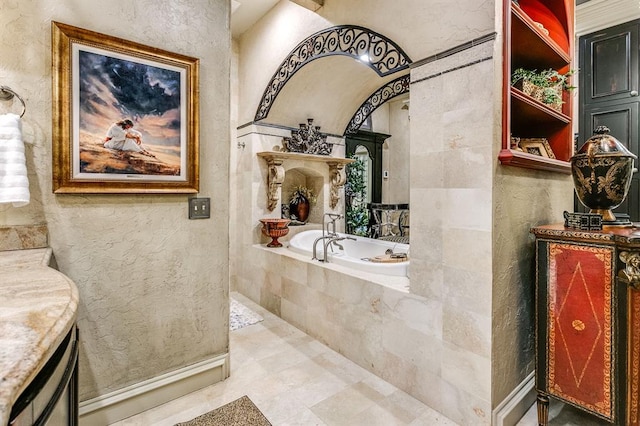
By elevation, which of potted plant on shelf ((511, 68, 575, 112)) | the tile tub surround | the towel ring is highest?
potted plant on shelf ((511, 68, 575, 112))

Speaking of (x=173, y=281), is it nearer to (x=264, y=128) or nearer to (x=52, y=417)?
(x=52, y=417)

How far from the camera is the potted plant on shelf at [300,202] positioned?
4531mm

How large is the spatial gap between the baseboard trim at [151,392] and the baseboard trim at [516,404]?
164cm

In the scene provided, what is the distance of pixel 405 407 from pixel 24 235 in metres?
2.18

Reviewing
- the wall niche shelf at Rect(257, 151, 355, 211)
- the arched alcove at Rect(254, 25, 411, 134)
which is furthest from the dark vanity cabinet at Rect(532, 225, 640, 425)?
the wall niche shelf at Rect(257, 151, 355, 211)

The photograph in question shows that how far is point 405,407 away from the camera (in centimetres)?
192

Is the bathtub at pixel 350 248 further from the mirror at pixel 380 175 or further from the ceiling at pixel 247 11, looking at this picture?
the ceiling at pixel 247 11

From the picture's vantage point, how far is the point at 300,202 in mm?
4559

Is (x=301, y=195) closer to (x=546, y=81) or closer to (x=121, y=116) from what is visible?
(x=121, y=116)

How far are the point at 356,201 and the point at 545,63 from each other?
364 cm

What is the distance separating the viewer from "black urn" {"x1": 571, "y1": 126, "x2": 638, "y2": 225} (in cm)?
167

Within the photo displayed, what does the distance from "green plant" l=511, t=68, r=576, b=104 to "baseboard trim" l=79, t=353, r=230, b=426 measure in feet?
8.56

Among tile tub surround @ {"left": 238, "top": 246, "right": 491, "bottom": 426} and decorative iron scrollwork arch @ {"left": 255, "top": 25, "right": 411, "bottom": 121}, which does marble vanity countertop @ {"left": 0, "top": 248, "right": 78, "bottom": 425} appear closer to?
tile tub surround @ {"left": 238, "top": 246, "right": 491, "bottom": 426}

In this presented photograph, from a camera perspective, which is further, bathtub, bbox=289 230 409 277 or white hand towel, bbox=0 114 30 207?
bathtub, bbox=289 230 409 277
